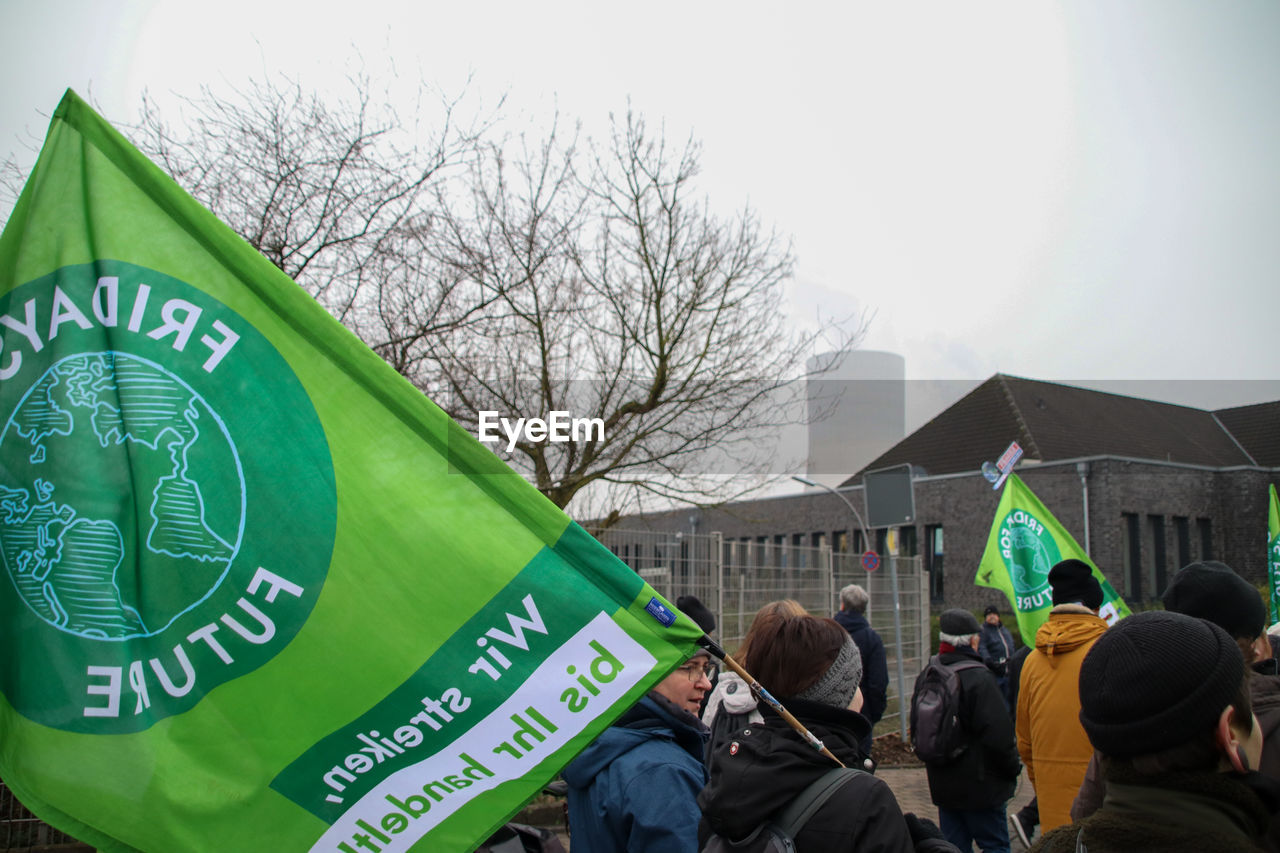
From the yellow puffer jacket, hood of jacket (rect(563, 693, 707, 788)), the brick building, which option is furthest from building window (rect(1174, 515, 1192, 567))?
hood of jacket (rect(563, 693, 707, 788))

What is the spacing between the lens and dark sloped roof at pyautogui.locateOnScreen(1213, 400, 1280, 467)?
41.8 m

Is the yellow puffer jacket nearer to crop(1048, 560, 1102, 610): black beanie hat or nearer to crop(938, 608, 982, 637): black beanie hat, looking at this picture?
crop(1048, 560, 1102, 610): black beanie hat

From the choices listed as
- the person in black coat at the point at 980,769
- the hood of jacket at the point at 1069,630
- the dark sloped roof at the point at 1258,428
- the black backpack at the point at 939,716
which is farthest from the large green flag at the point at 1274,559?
the dark sloped roof at the point at 1258,428

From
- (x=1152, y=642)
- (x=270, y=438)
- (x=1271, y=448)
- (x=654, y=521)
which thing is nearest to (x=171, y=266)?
(x=270, y=438)

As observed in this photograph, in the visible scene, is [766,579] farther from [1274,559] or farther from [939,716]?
[939,716]

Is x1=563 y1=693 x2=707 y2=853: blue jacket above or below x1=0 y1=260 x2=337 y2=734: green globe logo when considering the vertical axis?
below

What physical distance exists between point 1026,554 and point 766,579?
11.4 ft

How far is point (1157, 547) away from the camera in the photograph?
105ft

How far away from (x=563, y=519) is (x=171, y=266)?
1.02 metres

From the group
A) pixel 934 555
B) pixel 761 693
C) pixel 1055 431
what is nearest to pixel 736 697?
pixel 761 693

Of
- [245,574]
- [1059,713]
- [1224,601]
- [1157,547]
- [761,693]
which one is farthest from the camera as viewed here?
[1157,547]

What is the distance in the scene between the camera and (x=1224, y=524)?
33062 mm

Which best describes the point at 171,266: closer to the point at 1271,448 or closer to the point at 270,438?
the point at 270,438

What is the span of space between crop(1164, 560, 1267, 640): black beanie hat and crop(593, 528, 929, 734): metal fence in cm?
480
